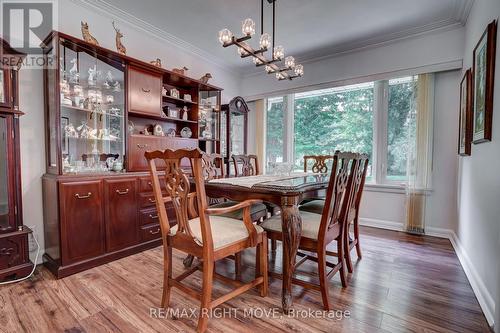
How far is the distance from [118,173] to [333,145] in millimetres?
3166

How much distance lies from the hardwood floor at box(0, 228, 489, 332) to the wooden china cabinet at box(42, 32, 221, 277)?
248 millimetres

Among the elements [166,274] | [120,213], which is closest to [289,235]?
[166,274]

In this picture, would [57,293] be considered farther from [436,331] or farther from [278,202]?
[436,331]

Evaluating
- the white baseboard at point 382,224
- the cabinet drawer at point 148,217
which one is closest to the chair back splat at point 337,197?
the cabinet drawer at point 148,217

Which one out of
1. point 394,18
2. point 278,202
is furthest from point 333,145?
point 278,202

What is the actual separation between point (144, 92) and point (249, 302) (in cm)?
239

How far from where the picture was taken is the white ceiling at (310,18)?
2656 mm

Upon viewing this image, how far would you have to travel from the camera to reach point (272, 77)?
14.7ft

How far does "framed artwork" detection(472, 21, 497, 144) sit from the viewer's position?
1.74 metres

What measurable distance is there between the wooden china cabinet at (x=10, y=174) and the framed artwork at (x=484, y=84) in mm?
3525

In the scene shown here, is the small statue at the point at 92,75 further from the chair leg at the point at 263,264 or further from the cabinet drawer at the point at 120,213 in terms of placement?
the chair leg at the point at 263,264

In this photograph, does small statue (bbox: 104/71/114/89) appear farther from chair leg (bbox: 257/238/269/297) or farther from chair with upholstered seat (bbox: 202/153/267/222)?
chair leg (bbox: 257/238/269/297)

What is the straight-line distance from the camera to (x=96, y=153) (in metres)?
2.55

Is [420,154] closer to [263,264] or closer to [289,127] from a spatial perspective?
[289,127]
